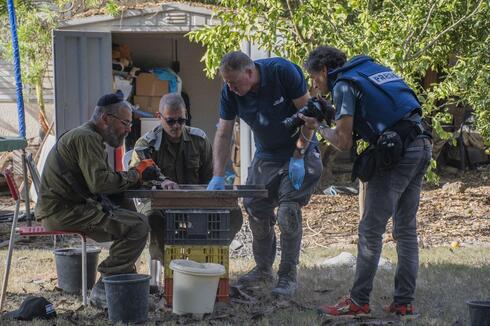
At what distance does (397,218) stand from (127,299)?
187 cm

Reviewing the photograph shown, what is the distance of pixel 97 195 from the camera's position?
19.9 feet

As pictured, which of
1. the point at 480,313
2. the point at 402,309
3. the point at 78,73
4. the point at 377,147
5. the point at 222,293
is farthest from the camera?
the point at 78,73

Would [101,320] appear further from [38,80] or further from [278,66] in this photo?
[38,80]

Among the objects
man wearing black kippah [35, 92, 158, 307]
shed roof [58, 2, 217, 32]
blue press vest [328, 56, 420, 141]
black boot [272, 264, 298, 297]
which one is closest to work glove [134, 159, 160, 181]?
man wearing black kippah [35, 92, 158, 307]

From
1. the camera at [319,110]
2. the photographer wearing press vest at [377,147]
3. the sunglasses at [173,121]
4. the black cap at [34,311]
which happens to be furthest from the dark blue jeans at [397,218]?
the black cap at [34,311]

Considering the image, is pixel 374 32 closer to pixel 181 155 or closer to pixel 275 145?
pixel 275 145

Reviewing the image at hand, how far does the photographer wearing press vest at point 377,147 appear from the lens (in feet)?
17.5

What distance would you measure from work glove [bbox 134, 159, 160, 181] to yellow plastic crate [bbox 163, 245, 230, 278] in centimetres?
54

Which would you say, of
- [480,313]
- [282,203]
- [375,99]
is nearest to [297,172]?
[282,203]

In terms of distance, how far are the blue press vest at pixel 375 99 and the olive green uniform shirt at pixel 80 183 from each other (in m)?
1.64

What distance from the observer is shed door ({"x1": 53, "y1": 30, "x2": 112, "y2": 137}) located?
11.8 meters

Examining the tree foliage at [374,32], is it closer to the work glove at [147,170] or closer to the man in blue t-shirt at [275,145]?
the man in blue t-shirt at [275,145]

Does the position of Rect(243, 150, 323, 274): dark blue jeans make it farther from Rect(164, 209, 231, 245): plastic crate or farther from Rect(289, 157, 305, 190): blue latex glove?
Rect(164, 209, 231, 245): plastic crate

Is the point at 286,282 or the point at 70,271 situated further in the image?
the point at 70,271
